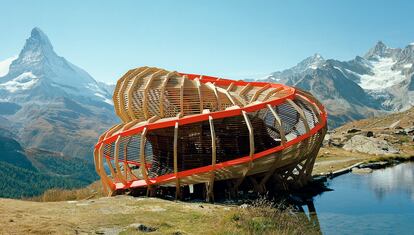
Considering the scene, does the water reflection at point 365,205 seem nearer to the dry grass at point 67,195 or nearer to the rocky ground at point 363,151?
the rocky ground at point 363,151

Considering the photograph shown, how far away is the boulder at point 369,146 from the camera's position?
55.9 metres

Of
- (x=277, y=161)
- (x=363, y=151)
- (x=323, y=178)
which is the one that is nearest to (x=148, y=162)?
(x=277, y=161)

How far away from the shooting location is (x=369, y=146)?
5831 cm

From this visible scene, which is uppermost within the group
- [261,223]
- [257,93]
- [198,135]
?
[257,93]

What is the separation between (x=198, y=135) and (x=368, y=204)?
11.7 meters

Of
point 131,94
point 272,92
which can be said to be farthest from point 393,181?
point 131,94

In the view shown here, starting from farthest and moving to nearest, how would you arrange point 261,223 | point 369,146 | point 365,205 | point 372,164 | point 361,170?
point 369,146 < point 372,164 < point 361,170 < point 365,205 < point 261,223

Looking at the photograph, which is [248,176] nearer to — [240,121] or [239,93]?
[240,121]

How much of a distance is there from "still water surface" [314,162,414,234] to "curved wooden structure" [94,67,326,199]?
12.3ft

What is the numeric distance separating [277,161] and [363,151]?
34.1m

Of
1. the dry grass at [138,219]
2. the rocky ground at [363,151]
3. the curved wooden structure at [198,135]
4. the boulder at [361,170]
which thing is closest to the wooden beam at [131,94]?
the curved wooden structure at [198,135]

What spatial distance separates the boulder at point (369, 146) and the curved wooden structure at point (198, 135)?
25.2 metres

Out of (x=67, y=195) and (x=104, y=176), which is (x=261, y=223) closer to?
(x=104, y=176)

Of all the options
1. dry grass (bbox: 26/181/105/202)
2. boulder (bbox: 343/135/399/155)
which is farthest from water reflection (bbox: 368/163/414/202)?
dry grass (bbox: 26/181/105/202)
